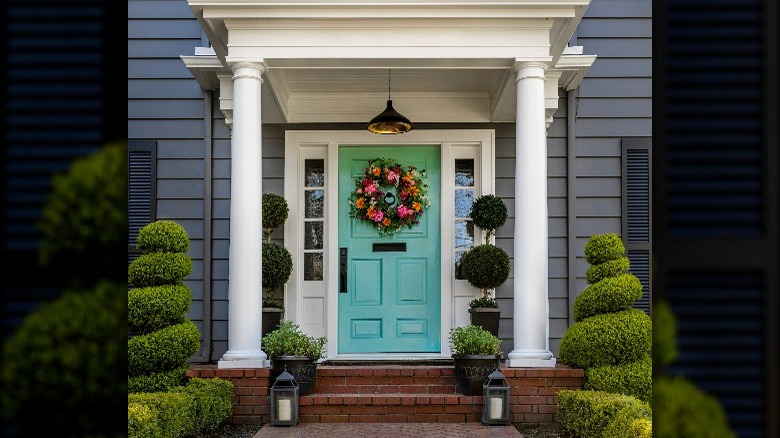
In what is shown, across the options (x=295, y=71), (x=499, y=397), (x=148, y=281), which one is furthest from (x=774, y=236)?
(x=295, y=71)

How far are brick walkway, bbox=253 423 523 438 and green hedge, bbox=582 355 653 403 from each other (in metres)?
0.72

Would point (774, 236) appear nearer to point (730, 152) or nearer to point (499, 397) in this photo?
point (730, 152)

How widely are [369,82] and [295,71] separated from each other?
0.73 m

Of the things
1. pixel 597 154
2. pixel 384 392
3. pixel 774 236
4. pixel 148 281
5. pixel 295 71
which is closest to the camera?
pixel 774 236

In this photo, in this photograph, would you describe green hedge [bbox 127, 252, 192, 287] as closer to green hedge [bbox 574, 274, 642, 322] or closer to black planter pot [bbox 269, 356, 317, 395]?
black planter pot [bbox 269, 356, 317, 395]

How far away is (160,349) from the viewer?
4836 millimetres

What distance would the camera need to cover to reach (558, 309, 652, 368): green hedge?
4949 millimetres

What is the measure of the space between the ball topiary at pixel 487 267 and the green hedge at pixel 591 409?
4.80ft

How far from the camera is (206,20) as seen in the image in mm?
5227

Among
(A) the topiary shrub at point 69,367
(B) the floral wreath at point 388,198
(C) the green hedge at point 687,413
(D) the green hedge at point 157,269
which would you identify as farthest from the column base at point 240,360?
(C) the green hedge at point 687,413

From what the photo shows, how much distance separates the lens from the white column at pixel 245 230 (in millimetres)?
5242

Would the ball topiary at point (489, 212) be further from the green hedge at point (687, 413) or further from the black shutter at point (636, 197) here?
the green hedge at point (687, 413)

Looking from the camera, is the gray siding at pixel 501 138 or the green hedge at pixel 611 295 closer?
the green hedge at pixel 611 295

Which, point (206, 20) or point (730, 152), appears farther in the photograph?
point (206, 20)
